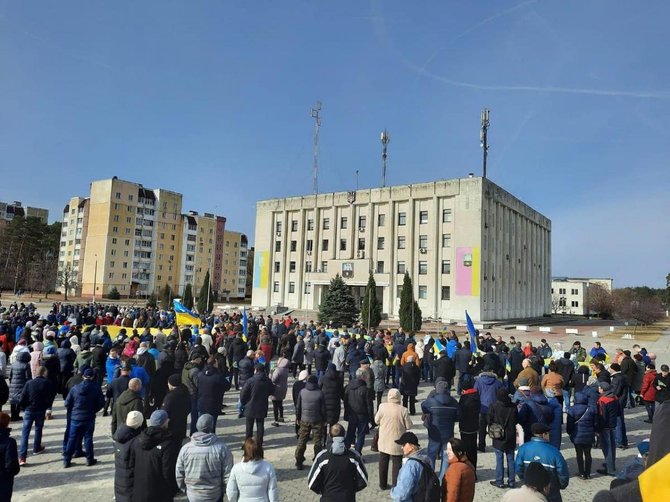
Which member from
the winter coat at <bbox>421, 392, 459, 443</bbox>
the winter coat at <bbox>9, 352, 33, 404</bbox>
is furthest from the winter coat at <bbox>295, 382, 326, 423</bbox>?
the winter coat at <bbox>9, 352, 33, 404</bbox>

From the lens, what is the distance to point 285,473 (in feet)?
26.9

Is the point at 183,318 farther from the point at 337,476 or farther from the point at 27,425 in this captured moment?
the point at 337,476

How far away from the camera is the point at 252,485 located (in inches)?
196

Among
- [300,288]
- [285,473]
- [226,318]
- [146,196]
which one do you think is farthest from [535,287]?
[146,196]

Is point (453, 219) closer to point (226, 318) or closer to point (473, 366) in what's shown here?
point (226, 318)

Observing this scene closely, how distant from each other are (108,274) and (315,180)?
47.8 metres

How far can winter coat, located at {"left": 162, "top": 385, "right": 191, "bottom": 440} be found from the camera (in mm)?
7852

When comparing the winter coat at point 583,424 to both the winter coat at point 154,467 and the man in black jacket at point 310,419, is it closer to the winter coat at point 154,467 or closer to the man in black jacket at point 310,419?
the man in black jacket at point 310,419

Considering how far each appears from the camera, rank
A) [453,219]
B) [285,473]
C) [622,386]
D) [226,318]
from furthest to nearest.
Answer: [453,219] < [226,318] < [622,386] < [285,473]

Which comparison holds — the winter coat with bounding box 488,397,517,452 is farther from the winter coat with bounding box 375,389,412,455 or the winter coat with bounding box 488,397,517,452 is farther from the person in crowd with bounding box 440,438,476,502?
the person in crowd with bounding box 440,438,476,502

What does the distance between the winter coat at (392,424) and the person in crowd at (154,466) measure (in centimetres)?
353

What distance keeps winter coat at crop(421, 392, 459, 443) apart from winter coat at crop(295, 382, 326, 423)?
1938mm

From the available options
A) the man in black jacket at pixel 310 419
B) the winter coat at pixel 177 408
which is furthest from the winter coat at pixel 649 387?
the winter coat at pixel 177 408

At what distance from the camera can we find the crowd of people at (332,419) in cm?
530
